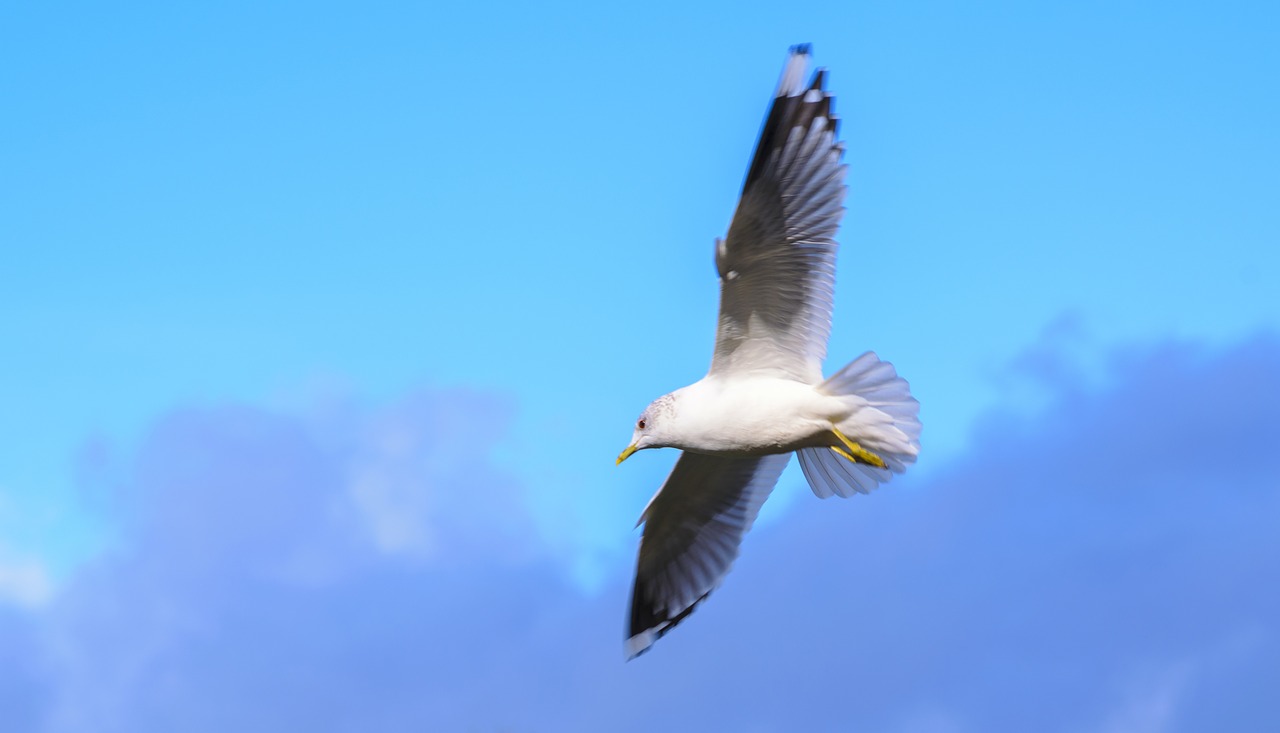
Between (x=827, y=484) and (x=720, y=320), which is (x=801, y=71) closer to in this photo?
(x=720, y=320)

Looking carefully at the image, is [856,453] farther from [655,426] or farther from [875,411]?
[655,426]

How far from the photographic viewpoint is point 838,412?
20.2 feet

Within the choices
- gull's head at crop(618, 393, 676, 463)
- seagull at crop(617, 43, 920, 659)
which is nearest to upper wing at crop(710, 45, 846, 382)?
seagull at crop(617, 43, 920, 659)

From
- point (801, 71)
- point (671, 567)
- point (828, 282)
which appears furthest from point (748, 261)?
point (671, 567)

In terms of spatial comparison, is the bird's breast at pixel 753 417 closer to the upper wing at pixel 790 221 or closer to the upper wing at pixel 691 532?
the upper wing at pixel 790 221

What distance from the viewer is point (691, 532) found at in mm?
7508

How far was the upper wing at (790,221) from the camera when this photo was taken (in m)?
5.95

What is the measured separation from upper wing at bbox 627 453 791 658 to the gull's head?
0.56m

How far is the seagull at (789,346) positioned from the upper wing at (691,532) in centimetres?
55

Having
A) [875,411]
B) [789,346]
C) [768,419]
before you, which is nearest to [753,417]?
[768,419]

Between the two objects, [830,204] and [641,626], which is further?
[641,626]

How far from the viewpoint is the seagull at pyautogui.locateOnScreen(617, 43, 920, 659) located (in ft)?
19.6

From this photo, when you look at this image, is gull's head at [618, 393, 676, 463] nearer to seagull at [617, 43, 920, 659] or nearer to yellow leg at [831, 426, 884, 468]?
seagull at [617, 43, 920, 659]

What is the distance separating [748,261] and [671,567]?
6.96 ft
